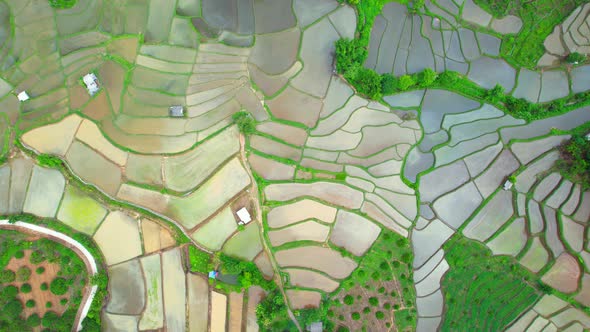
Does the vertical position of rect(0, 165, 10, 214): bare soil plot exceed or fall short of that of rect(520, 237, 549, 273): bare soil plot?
it exceeds it

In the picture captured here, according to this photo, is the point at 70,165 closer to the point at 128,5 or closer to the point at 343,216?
the point at 128,5

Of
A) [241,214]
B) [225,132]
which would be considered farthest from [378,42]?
[241,214]

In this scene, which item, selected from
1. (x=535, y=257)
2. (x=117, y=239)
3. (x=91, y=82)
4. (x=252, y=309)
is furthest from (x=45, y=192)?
(x=535, y=257)

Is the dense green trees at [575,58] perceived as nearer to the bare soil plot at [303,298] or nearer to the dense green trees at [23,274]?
the bare soil plot at [303,298]

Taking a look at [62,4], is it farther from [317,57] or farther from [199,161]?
[317,57]

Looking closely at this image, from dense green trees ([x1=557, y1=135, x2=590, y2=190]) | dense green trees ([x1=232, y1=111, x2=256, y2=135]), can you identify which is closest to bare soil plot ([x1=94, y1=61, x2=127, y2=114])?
dense green trees ([x1=232, y1=111, x2=256, y2=135])

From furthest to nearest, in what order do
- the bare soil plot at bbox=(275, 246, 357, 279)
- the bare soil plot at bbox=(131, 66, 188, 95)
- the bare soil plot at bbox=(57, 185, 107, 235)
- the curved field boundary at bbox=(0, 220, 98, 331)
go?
the bare soil plot at bbox=(131, 66, 188, 95), the bare soil plot at bbox=(275, 246, 357, 279), the bare soil plot at bbox=(57, 185, 107, 235), the curved field boundary at bbox=(0, 220, 98, 331)

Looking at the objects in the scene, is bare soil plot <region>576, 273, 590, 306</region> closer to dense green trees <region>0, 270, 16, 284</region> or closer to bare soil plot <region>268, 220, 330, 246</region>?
bare soil plot <region>268, 220, 330, 246</region>
